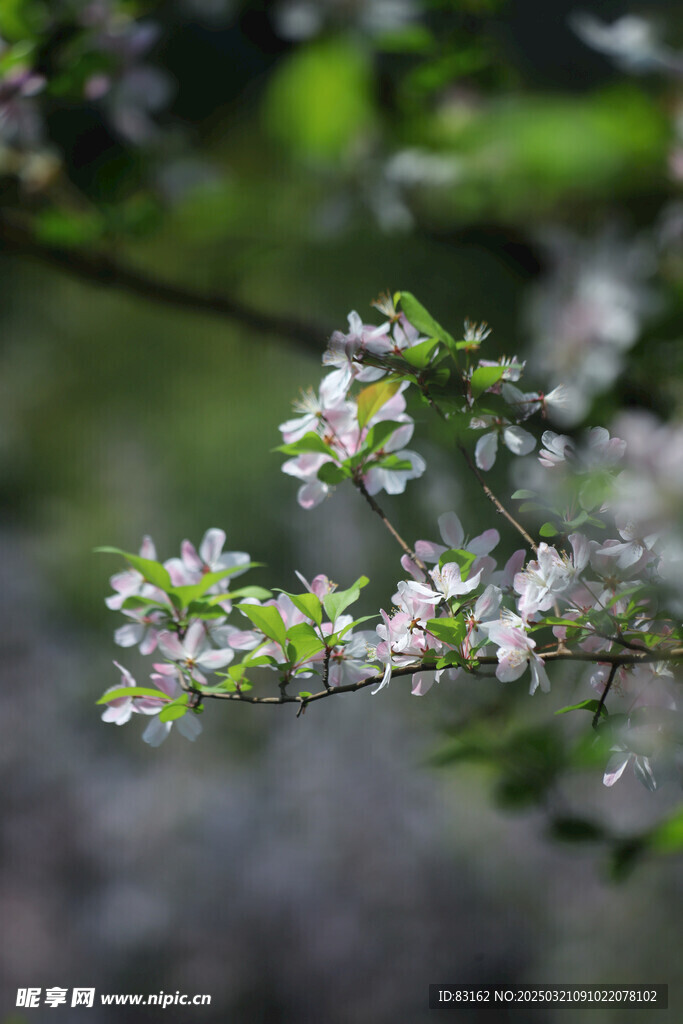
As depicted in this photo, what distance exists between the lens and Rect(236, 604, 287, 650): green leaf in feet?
0.70

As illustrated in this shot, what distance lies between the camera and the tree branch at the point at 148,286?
46 cm

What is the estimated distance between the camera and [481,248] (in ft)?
1.87

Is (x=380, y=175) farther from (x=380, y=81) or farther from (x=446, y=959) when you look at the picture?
(x=446, y=959)

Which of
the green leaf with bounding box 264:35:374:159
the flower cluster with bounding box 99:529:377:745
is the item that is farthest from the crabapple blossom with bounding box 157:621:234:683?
the green leaf with bounding box 264:35:374:159

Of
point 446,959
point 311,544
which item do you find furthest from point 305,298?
point 446,959

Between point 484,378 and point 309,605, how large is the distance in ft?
0.24

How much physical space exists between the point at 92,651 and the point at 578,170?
1002 mm

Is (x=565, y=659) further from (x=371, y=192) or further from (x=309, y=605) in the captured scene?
(x=371, y=192)

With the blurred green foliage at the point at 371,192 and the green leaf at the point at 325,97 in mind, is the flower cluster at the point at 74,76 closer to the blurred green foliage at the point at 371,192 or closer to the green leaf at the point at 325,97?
the blurred green foliage at the point at 371,192

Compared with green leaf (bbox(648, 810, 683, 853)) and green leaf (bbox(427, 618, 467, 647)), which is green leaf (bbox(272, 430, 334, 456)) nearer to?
green leaf (bbox(427, 618, 467, 647))

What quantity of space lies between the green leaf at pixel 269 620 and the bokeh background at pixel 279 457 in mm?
82

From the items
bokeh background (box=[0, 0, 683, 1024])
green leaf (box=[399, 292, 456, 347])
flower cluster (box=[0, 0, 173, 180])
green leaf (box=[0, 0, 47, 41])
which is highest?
green leaf (box=[0, 0, 47, 41])

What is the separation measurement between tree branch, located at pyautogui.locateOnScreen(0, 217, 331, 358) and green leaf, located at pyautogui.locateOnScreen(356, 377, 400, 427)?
0.77 feet

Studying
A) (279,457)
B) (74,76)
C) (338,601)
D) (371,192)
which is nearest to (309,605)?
(338,601)
